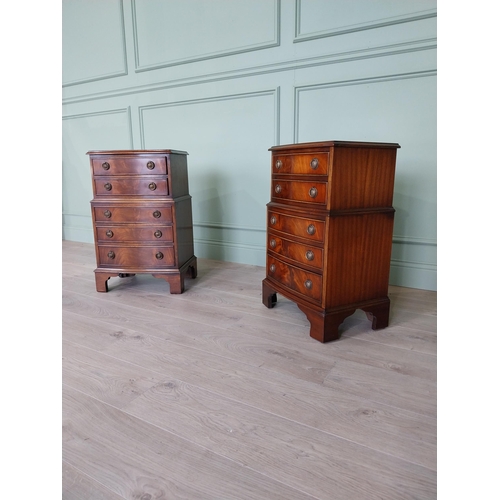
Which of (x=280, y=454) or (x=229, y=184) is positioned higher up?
(x=229, y=184)

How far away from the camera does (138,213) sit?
7.53 feet

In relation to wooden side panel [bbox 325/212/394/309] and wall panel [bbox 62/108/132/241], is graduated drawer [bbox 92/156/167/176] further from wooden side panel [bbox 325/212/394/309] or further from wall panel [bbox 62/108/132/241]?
wall panel [bbox 62/108/132/241]

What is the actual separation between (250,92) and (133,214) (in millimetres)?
1328

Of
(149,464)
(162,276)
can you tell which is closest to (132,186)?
(162,276)

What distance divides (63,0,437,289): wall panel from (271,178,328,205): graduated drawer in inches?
33.7

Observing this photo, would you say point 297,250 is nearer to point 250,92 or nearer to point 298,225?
point 298,225

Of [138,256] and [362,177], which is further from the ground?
[362,177]

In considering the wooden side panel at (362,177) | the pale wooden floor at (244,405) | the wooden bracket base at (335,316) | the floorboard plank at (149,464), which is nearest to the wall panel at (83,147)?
the pale wooden floor at (244,405)

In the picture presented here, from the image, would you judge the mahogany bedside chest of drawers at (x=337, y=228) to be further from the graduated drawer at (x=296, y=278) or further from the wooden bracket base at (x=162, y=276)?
the wooden bracket base at (x=162, y=276)
